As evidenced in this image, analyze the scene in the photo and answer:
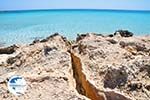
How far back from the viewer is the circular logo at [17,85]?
2.59 m

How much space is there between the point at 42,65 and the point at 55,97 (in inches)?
30.4

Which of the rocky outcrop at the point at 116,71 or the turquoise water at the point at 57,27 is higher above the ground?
the rocky outcrop at the point at 116,71

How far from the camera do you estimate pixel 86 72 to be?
9.82 ft

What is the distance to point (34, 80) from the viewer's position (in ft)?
9.11

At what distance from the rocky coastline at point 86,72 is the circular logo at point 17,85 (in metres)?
0.04

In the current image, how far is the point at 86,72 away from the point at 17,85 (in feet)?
2.42

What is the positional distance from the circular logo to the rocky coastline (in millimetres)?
44

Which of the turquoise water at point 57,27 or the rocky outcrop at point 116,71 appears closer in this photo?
the rocky outcrop at point 116,71

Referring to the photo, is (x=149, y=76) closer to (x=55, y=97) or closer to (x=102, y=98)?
(x=102, y=98)

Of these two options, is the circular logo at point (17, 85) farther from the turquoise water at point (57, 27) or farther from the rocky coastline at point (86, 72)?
the turquoise water at point (57, 27)

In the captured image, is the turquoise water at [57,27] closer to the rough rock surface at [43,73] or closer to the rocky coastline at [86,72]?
the rough rock surface at [43,73]

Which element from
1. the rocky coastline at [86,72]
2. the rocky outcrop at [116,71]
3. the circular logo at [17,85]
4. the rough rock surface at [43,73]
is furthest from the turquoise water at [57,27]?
the circular logo at [17,85]

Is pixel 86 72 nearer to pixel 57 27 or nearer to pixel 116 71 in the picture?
pixel 116 71

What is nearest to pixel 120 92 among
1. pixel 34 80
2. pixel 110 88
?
pixel 110 88
